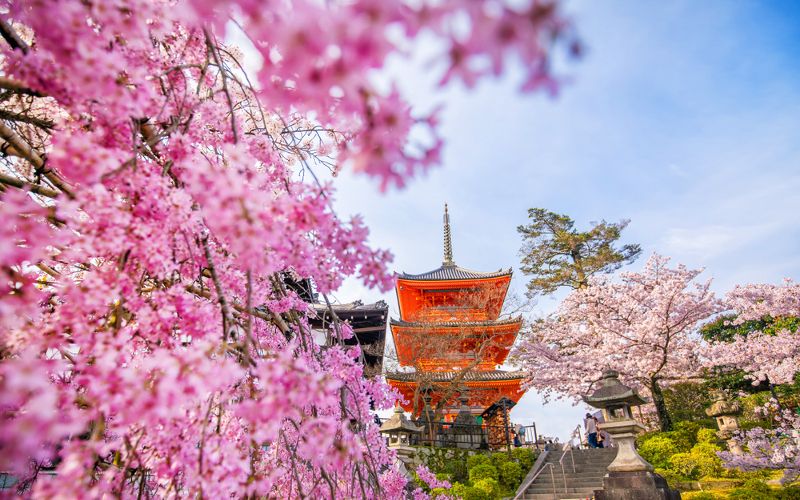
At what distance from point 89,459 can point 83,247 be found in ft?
2.21

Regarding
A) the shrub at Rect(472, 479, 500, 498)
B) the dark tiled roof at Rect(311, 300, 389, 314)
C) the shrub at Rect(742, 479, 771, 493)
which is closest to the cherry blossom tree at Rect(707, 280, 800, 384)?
the shrub at Rect(742, 479, 771, 493)

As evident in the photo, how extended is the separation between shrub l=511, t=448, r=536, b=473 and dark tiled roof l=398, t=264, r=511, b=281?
30.4ft

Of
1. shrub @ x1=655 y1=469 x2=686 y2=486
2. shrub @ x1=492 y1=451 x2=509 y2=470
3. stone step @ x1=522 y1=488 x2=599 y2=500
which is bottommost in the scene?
stone step @ x1=522 y1=488 x2=599 y2=500

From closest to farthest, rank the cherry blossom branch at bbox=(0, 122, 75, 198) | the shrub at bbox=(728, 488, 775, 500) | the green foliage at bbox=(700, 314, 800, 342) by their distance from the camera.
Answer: the cherry blossom branch at bbox=(0, 122, 75, 198)
the shrub at bbox=(728, 488, 775, 500)
the green foliage at bbox=(700, 314, 800, 342)

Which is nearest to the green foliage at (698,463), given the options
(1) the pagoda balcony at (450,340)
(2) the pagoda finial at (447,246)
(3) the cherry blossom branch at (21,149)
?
(1) the pagoda balcony at (450,340)

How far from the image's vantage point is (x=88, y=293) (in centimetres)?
132

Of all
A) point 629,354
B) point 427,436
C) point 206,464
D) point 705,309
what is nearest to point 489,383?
point 427,436

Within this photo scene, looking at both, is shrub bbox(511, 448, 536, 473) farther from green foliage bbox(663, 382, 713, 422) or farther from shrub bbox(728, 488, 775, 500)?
green foliage bbox(663, 382, 713, 422)

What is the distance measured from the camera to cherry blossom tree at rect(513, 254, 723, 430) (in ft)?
40.1

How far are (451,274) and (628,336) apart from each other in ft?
35.0

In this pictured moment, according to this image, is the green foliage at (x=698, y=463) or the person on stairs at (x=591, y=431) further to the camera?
the person on stairs at (x=591, y=431)

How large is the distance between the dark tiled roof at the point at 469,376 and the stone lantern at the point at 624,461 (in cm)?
821

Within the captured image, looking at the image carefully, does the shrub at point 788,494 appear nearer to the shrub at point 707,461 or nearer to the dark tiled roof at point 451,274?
the shrub at point 707,461

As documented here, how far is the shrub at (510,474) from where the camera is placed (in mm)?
11039
